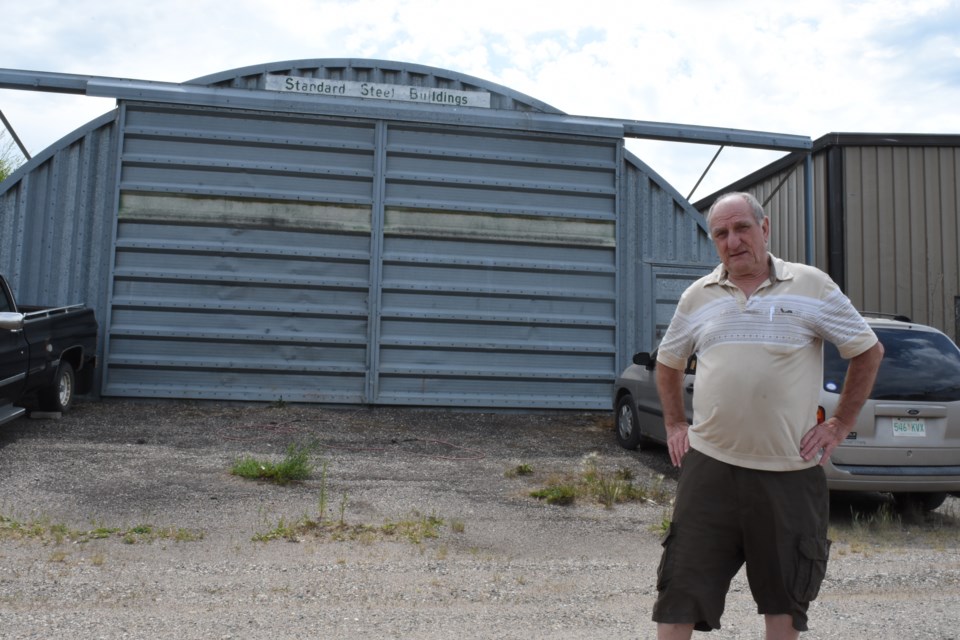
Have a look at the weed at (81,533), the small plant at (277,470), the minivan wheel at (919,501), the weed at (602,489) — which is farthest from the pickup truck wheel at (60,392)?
the minivan wheel at (919,501)

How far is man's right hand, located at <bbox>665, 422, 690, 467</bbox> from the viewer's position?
10.2 feet

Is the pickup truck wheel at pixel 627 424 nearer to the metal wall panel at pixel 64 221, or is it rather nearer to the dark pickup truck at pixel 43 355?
the dark pickup truck at pixel 43 355

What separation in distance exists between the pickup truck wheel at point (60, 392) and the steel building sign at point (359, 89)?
15.4 ft

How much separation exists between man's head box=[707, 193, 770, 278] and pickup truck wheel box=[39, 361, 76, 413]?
27.3 ft

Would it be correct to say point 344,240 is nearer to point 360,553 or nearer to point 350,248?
point 350,248

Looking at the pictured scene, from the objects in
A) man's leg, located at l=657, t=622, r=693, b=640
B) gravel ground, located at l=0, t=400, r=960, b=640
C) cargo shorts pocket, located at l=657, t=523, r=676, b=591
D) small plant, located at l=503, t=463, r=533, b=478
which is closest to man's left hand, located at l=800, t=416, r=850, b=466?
cargo shorts pocket, located at l=657, t=523, r=676, b=591

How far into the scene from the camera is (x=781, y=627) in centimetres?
281

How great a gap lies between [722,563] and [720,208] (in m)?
1.30

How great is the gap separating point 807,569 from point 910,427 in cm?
397

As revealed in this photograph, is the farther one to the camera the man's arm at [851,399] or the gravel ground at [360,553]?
the gravel ground at [360,553]

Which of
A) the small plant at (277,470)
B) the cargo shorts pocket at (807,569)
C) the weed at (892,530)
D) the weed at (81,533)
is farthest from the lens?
the small plant at (277,470)

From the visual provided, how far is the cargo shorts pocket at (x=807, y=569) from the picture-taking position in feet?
9.08

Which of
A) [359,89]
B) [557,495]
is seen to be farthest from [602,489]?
[359,89]

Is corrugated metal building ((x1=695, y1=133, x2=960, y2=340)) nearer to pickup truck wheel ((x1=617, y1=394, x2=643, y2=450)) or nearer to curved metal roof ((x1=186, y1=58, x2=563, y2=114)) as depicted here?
curved metal roof ((x1=186, y1=58, x2=563, y2=114))
